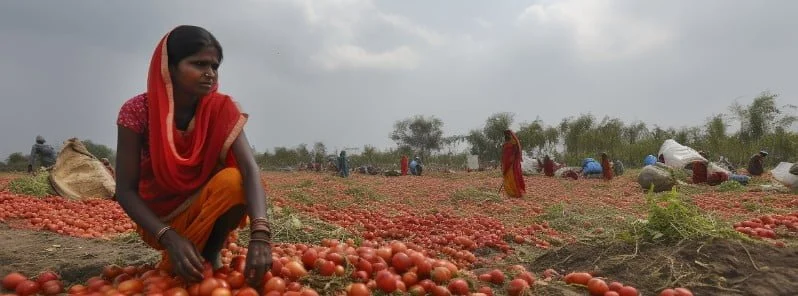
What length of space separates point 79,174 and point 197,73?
8739 millimetres

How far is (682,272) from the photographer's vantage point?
3650 millimetres

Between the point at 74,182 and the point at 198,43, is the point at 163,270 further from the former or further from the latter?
the point at 74,182

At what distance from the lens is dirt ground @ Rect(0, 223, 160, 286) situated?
371cm

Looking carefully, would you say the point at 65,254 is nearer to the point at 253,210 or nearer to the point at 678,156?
the point at 253,210

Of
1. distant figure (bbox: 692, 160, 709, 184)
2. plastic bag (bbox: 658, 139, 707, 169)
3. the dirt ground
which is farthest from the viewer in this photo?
plastic bag (bbox: 658, 139, 707, 169)

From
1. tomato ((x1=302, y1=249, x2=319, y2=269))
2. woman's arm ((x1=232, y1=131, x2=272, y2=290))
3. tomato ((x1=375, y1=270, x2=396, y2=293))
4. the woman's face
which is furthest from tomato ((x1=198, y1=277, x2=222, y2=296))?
the woman's face

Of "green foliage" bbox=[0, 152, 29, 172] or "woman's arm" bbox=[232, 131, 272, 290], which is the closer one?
"woman's arm" bbox=[232, 131, 272, 290]

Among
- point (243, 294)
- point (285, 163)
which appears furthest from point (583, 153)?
point (243, 294)

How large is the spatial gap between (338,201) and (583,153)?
28.4 metres

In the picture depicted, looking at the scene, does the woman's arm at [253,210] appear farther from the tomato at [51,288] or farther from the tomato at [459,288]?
the tomato at [51,288]

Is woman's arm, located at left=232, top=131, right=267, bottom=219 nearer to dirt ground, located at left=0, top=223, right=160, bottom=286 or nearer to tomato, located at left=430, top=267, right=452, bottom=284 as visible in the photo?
tomato, located at left=430, top=267, right=452, bottom=284

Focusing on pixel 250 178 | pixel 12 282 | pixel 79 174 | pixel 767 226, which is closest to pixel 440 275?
pixel 250 178

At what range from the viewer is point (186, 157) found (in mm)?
2922

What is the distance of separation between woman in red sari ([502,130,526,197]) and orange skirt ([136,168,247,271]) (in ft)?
34.5
